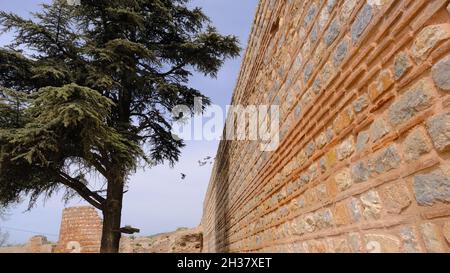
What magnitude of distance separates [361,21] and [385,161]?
78 cm

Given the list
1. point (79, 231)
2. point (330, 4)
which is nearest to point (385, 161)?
point (330, 4)

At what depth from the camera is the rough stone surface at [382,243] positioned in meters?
1.46

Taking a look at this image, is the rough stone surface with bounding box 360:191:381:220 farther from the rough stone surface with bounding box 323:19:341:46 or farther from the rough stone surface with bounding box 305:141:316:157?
the rough stone surface with bounding box 323:19:341:46

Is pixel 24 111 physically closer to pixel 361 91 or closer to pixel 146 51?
pixel 146 51

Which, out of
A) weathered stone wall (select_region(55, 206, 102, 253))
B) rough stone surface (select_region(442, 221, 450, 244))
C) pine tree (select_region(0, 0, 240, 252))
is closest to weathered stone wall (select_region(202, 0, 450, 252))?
rough stone surface (select_region(442, 221, 450, 244))

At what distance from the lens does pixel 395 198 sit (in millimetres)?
1458

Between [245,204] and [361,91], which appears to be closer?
[361,91]

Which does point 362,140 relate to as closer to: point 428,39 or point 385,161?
point 385,161

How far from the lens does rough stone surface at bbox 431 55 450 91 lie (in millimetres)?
1151

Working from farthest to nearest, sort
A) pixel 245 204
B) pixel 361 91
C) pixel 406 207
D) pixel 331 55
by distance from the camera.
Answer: pixel 245 204 < pixel 331 55 < pixel 361 91 < pixel 406 207

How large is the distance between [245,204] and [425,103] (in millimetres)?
4371

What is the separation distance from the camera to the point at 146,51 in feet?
26.4
